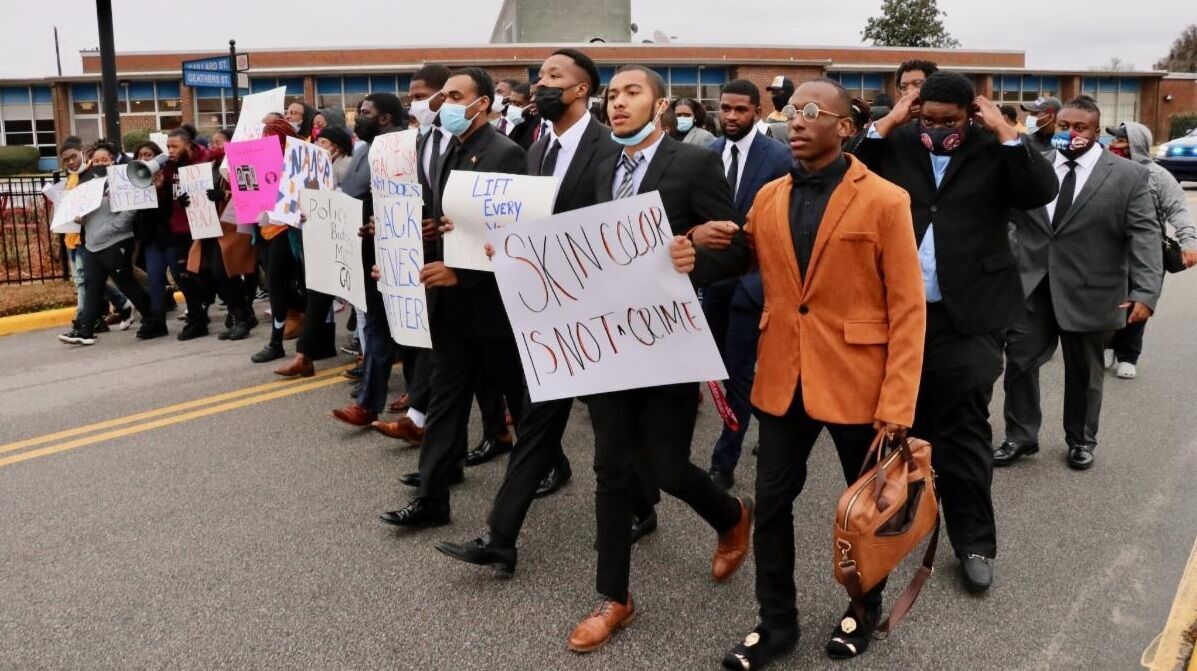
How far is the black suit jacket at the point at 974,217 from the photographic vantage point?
4.00 m

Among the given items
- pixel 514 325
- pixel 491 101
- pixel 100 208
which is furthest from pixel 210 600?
pixel 100 208

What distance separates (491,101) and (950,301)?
7.18ft

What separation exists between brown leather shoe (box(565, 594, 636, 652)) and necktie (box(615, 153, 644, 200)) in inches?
58.8

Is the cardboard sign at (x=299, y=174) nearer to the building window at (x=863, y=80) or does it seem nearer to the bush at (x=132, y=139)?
the bush at (x=132, y=139)

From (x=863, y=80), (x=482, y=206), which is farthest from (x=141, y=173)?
(x=863, y=80)

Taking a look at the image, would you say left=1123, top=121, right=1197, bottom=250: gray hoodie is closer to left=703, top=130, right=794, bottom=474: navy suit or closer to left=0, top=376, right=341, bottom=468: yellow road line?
left=703, top=130, right=794, bottom=474: navy suit

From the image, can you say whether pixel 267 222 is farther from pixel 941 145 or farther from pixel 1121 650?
pixel 1121 650

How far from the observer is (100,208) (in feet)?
32.1

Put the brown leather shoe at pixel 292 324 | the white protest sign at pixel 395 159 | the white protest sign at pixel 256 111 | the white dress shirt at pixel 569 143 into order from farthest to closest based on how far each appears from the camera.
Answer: the brown leather shoe at pixel 292 324 < the white protest sign at pixel 256 111 < the white protest sign at pixel 395 159 < the white dress shirt at pixel 569 143

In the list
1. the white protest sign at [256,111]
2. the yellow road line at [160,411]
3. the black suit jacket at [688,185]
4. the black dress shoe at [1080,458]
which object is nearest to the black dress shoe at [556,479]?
the black suit jacket at [688,185]

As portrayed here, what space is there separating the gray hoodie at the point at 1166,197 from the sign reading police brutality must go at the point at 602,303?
12.5ft

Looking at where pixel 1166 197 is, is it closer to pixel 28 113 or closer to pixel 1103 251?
pixel 1103 251

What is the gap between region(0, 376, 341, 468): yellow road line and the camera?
6066 mm

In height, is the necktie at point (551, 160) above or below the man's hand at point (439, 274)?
above
